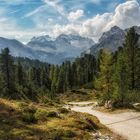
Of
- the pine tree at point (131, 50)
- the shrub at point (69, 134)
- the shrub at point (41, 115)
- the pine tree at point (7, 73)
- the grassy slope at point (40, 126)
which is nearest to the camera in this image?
the grassy slope at point (40, 126)

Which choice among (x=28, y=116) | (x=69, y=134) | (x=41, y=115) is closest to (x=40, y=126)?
(x=28, y=116)

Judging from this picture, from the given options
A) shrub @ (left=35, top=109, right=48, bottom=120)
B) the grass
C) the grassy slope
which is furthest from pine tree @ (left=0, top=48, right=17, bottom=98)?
shrub @ (left=35, top=109, right=48, bottom=120)

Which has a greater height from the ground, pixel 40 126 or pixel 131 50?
pixel 131 50

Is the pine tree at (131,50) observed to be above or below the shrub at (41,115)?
above

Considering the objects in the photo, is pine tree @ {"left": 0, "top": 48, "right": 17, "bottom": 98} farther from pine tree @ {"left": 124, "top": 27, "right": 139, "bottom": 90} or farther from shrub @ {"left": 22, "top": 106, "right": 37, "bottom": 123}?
shrub @ {"left": 22, "top": 106, "right": 37, "bottom": 123}

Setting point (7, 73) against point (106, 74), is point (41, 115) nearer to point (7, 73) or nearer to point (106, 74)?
point (106, 74)

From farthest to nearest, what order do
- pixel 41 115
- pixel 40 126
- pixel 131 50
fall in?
pixel 131 50 < pixel 41 115 < pixel 40 126

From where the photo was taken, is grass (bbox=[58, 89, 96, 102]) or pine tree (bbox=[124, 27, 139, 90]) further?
grass (bbox=[58, 89, 96, 102])

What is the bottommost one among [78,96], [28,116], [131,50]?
[78,96]

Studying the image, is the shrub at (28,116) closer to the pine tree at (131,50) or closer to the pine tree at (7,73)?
the pine tree at (131,50)

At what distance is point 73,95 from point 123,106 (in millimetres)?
75434

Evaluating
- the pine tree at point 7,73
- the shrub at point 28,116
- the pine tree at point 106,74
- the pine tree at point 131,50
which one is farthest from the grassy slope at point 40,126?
the pine tree at point 7,73

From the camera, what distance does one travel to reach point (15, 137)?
2194cm

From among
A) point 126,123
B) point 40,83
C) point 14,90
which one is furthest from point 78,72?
point 126,123
